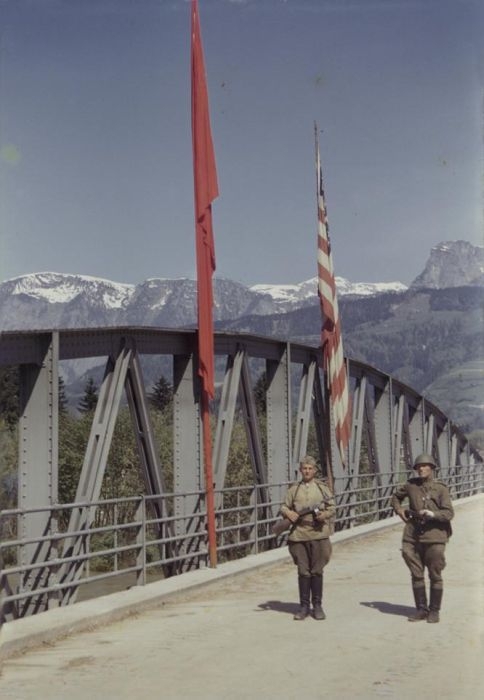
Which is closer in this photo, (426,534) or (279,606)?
(426,534)

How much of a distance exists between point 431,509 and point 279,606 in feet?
7.40

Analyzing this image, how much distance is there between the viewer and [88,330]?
13031 millimetres

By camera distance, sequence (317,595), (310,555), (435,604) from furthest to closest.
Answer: (310,555) < (317,595) < (435,604)

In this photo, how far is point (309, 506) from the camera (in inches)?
430

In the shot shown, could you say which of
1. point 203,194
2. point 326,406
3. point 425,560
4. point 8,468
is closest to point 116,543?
A: point 425,560

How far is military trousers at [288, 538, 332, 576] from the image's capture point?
1091cm

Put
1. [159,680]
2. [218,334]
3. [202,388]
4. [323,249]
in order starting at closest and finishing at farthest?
[159,680], [202,388], [218,334], [323,249]

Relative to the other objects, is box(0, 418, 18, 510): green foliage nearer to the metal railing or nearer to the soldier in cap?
the metal railing

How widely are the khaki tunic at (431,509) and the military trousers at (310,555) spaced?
0.85m

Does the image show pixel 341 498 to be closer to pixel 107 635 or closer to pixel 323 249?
pixel 323 249

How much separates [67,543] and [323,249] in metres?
9.53

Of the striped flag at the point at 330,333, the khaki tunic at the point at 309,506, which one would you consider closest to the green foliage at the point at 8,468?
the striped flag at the point at 330,333

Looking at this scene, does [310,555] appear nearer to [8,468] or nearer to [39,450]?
[39,450]

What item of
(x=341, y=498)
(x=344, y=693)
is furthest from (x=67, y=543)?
(x=341, y=498)
